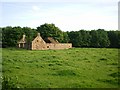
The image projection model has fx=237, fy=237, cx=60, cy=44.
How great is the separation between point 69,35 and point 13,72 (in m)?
54.1

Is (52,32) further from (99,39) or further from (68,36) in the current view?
(99,39)

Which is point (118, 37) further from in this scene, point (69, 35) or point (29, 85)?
point (29, 85)

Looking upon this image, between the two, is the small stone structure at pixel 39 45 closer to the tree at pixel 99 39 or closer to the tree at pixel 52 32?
the tree at pixel 52 32

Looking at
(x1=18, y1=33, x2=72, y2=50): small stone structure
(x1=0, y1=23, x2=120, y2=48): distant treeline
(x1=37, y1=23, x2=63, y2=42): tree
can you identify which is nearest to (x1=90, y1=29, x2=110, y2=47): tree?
(x1=0, y1=23, x2=120, y2=48): distant treeline

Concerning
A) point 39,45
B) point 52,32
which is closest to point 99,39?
point 52,32

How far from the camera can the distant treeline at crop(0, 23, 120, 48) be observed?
5925cm

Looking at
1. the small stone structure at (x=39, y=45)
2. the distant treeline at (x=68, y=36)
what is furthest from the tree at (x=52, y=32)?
the small stone structure at (x=39, y=45)

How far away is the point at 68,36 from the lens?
70.9m

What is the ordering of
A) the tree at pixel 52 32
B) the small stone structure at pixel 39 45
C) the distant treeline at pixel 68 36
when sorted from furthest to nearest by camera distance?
1. the tree at pixel 52 32
2. the distant treeline at pixel 68 36
3. the small stone structure at pixel 39 45

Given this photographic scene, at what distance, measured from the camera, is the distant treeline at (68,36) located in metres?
59.2

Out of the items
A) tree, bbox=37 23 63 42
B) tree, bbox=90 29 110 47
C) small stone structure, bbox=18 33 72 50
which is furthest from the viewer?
tree, bbox=90 29 110 47

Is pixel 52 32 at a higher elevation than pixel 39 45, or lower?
higher

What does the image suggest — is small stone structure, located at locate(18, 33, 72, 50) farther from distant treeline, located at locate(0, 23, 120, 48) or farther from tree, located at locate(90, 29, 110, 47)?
tree, located at locate(90, 29, 110, 47)

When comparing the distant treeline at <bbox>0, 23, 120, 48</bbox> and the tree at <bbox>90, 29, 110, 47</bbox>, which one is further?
the tree at <bbox>90, 29, 110, 47</bbox>
